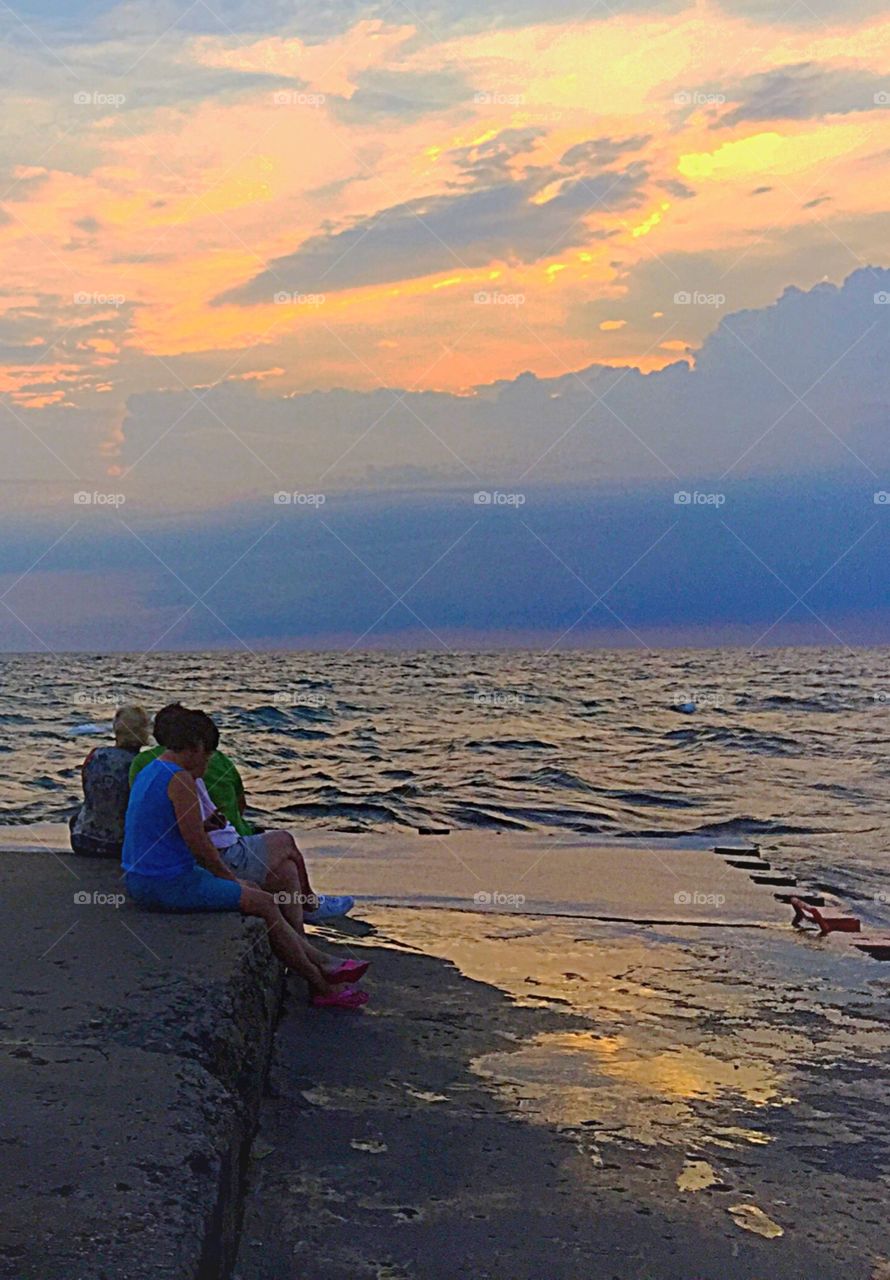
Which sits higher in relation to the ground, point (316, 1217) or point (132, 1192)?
point (132, 1192)

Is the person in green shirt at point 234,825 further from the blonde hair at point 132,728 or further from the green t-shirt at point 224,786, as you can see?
the blonde hair at point 132,728

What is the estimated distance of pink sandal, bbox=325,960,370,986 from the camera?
577 cm

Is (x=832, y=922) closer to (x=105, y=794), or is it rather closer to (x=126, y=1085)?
(x=105, y=794)

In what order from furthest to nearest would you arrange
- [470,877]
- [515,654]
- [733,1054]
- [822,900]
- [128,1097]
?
[515,654], [470,877], [822,900], [733,1054], [128,1097]

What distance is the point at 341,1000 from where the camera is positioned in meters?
5.62

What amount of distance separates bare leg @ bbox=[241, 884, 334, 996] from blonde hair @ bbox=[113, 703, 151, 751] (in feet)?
5.47

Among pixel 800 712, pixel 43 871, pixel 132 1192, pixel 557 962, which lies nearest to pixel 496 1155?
pixel 132 1192

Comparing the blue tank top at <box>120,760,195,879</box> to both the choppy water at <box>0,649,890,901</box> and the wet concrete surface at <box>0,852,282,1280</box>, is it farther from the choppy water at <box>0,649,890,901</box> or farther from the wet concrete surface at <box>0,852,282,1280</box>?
the choppy water at <box>0,649,890,901</box>

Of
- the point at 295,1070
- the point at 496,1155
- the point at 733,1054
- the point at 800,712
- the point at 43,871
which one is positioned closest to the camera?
the point at 496,1155

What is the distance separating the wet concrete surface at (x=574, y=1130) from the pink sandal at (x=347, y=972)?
0.58ft

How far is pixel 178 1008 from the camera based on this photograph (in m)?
4.33

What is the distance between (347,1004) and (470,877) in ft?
15.7

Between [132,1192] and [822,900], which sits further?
[822,900]

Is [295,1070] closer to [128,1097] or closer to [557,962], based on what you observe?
[128,1097]
